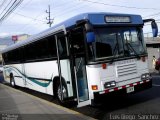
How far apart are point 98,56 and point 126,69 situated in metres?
1.12

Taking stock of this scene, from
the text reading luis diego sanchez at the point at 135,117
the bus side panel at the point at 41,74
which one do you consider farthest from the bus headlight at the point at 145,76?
the bus side panel at the point at 41,74

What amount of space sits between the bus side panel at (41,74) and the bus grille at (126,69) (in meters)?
3.02

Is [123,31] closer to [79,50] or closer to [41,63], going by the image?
[79,50]

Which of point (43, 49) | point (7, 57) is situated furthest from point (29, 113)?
point (7, 57)

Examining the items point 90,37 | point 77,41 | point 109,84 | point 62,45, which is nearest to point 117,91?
point 109,84

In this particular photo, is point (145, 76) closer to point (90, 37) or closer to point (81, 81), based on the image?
point (81, 81)

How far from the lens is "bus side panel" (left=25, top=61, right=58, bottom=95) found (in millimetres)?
12328

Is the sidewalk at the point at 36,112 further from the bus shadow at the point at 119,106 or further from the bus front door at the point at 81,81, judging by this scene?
the bus shadow at the point at 119,106

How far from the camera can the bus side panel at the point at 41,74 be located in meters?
12.3

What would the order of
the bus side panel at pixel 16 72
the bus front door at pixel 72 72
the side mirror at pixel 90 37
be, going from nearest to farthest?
the side mirror at pixel 90 37, the bus front door at pixel 72 72, the bus side panel at pixel 16 72

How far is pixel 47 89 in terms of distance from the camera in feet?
43.4

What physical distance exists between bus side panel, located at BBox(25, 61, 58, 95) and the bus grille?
9.91 feet

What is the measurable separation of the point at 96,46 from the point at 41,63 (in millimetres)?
4865

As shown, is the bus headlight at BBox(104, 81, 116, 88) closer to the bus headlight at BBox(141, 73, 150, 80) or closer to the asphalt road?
the asphalt road
